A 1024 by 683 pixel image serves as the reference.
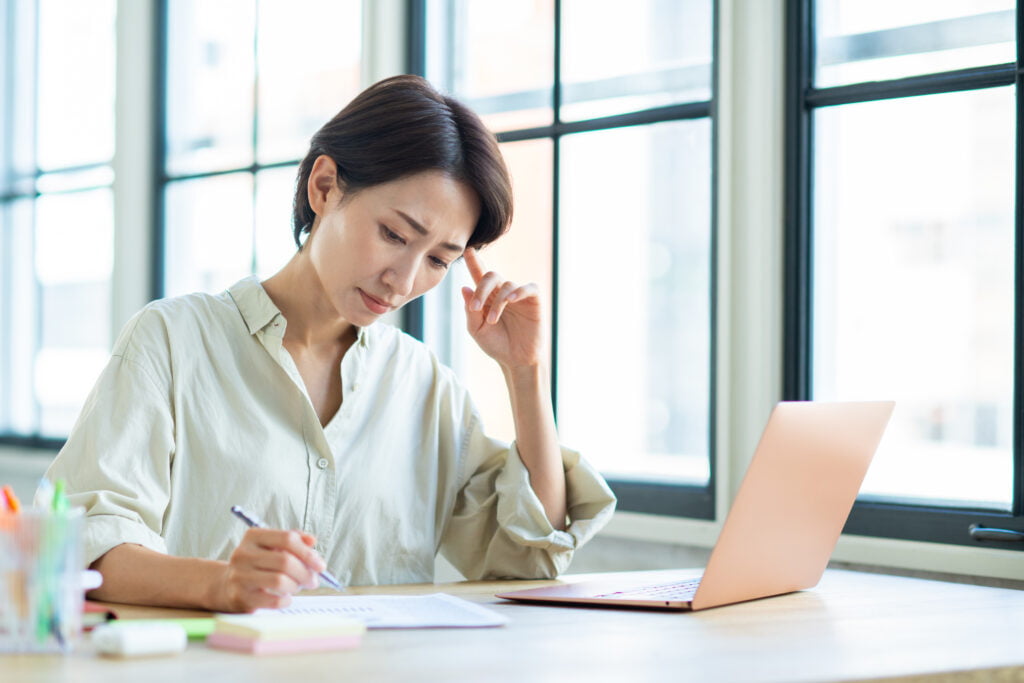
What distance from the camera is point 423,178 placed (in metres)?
1.71

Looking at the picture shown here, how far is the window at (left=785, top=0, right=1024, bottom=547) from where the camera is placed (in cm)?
198

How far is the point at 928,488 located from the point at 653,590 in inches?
31.0

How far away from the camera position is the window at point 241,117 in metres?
3.33

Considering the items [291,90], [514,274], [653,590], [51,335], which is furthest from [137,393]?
[51,335]

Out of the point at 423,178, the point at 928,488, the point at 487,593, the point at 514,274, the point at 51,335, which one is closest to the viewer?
the point at 487,593

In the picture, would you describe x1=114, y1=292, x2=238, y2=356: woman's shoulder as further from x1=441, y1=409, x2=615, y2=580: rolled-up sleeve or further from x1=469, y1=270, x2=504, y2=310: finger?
x1=441, y1=409, x2=615, y2=580: rolled-up sleeve

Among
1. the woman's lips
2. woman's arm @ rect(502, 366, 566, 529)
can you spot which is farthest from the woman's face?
woman's arm @ rect(502, 366, 566, 529)

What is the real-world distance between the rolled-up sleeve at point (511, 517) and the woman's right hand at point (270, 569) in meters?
0.58

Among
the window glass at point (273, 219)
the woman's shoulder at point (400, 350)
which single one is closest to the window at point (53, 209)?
the window glass at point (273, 219)

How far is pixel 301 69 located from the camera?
339 cm

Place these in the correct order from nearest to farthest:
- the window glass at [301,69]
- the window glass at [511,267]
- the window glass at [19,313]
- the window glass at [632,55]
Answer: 1. the window glass at [632,55]
2. the window glass at [511,267]
3. the window glass at [301,69]
4. the window glass at [19,313]

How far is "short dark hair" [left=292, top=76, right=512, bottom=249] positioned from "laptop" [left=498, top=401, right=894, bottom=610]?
0.61 m

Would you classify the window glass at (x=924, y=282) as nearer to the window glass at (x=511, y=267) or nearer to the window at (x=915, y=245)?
the window at (x=915, y=245)

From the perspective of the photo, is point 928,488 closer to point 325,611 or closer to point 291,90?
point 325,611
